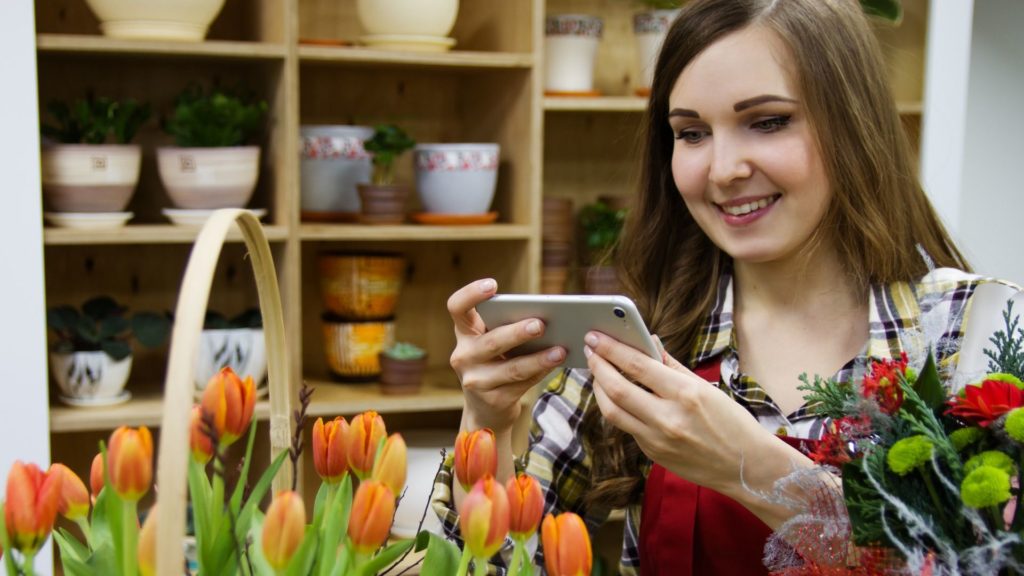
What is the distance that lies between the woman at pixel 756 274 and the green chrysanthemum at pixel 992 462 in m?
0.43

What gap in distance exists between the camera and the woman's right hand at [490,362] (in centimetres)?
108

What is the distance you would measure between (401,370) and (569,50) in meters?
0.76

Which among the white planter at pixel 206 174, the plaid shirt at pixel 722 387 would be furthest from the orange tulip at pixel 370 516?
the white planter at pixel 206 174

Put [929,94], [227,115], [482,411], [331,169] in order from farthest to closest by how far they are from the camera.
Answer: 1. [929,94]
2. [331,169]
3. [227,115]
4. [482,411]

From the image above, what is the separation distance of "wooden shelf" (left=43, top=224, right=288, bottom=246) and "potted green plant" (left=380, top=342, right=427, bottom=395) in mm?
346

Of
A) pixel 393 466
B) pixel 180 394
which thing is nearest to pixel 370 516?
pixel 393 466

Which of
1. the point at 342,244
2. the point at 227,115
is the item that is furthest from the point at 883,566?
the point at 342,244

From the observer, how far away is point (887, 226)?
4.18 feet

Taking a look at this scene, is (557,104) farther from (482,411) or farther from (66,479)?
(66,479)

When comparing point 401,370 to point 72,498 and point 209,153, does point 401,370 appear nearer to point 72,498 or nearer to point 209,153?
point 209,153

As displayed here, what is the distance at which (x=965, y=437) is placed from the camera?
0.64 m

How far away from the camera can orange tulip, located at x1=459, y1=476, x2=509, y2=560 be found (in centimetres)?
62

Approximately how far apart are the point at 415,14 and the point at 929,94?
113 centimetres

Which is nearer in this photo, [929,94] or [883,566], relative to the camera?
[883,566]
